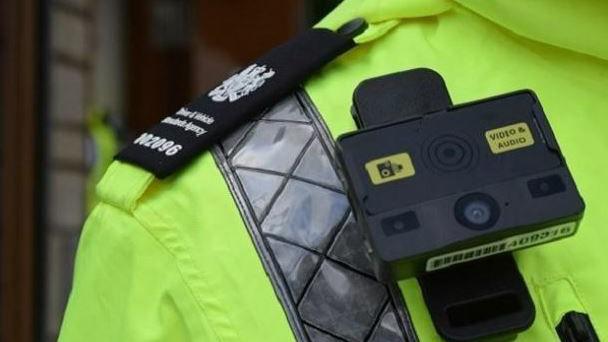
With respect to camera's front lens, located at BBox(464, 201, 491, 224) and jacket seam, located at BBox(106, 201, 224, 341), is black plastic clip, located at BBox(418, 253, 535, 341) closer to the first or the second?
camera's front lens, located at BBox(464, 201, 491, 224)

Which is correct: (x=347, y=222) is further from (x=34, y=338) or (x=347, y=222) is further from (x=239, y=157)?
(x=34, y=338)

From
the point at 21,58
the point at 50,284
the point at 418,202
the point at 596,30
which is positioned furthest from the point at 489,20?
the point at 50,284

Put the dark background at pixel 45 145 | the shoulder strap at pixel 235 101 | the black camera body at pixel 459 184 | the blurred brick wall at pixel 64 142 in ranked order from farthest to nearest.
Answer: the blurred brick wall at pixel 64 142
the dark background at pixel 45 145
the shoulder strap at pixel 235 101
the black camera body at pixel 459 184

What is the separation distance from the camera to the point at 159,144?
0.94 metres

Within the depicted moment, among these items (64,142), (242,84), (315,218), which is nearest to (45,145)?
(64,142)

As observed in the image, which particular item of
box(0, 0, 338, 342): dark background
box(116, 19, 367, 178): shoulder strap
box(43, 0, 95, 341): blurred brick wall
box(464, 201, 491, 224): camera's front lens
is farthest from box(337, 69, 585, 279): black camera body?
box(43, 0, 95, 341): blurred brick wall

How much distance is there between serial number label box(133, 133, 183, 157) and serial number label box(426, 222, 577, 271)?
23cm

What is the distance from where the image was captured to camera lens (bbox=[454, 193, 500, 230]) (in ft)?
2.63

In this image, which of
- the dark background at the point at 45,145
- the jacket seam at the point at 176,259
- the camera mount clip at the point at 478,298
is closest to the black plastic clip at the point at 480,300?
the camera mount clip at the point at 478,298

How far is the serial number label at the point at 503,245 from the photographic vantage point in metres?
0.80

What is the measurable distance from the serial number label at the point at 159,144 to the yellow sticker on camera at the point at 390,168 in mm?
172

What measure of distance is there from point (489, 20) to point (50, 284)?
214 cm

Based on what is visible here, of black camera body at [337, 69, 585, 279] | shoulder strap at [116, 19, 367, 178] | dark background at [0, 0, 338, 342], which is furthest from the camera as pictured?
dark background at [0, 0, 338, 342]

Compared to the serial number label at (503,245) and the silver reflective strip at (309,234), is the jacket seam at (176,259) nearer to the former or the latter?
the silver reflective strip at (309,234)
